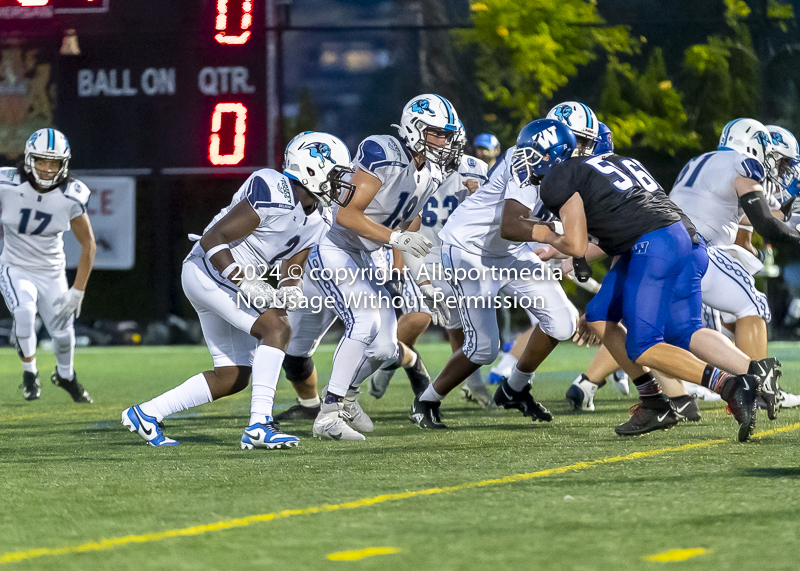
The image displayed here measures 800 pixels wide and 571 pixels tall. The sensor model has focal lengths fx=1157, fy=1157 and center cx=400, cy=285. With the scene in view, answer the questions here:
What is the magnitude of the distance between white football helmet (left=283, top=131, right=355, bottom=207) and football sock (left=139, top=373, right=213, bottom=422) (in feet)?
3.51

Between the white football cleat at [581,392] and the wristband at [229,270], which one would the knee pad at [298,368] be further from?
the white football cleat at [581,392]

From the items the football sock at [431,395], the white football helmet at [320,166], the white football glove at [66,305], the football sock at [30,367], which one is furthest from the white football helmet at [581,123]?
the football sock at [30,367]

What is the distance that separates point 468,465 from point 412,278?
279cm

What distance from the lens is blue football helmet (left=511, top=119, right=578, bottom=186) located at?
5496 millimetres

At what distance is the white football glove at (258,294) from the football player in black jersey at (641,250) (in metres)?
1.33

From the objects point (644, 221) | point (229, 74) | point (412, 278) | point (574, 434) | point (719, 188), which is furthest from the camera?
point (229, 74)

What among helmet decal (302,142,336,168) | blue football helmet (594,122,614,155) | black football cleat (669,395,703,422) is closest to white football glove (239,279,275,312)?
helmet decal (302,142,336,168)

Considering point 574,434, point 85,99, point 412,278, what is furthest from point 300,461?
point 85,99

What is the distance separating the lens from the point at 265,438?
17.6 feet

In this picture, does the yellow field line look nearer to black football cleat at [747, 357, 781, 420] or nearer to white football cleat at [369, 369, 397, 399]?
black football cleat at [747, 357, 781, 420]

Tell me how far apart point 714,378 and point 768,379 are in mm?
228

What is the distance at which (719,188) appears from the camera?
6.73 metres

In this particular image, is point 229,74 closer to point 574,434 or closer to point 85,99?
point 85,99

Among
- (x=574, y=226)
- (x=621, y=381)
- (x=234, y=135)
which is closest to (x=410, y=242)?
(x=574, y=226)
